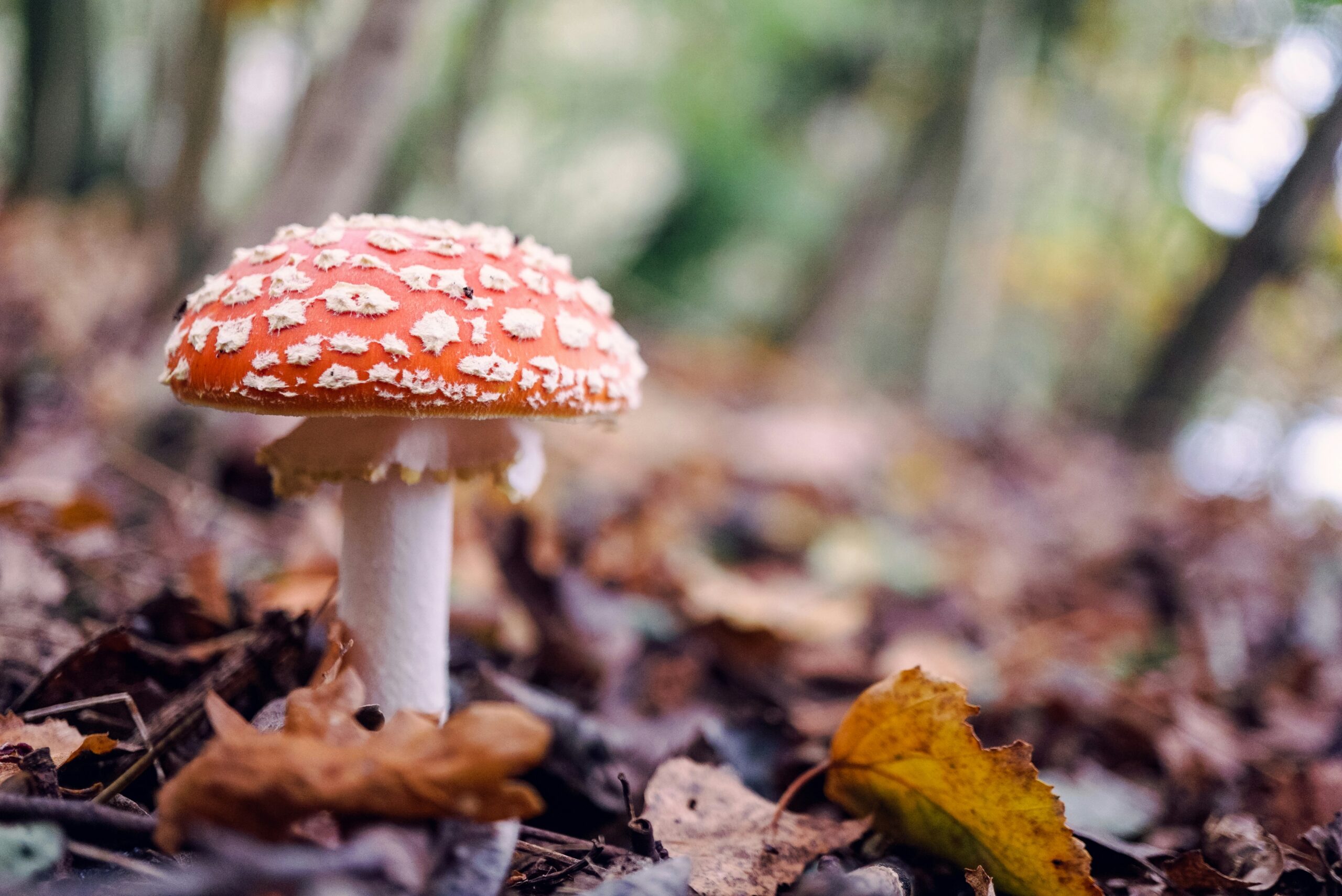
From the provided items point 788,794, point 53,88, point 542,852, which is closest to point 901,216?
point 788,794

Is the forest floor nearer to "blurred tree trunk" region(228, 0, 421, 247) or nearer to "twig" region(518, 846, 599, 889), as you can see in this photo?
"twig" region(518, 846, 599, 889)

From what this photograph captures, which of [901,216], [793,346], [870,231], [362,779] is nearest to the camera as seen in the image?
[362,779]

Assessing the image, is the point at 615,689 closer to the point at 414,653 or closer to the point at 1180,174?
the point at 414,653

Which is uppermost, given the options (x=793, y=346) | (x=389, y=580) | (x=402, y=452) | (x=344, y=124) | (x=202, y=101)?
(x=793, y=346)

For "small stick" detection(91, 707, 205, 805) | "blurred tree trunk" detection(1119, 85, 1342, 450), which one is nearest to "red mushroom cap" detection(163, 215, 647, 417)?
"small stick" detection(91, 707, 205, 805)

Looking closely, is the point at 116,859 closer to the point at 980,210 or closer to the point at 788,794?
the point at 788,794

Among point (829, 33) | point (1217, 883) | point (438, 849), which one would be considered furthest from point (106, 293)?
point (829, 33)
